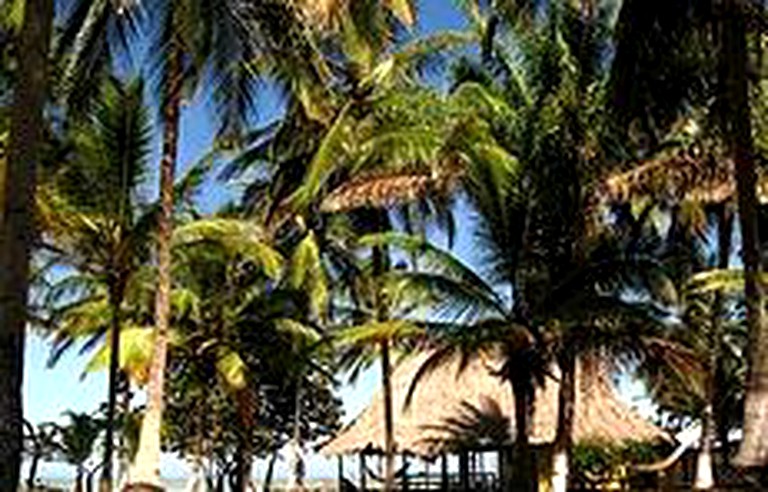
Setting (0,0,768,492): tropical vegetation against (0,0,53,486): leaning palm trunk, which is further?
(0,0,768,492): tropical vegetation

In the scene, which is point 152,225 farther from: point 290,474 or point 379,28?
point 290,474

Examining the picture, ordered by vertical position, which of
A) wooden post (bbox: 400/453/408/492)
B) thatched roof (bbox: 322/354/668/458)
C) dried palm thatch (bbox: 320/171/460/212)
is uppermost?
dried palm thatch (bbox: 320/171/460/212)

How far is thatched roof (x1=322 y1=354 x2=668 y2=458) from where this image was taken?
92.6 feet

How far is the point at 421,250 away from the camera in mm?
21859

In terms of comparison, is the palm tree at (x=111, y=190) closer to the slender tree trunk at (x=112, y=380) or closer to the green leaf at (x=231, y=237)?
the slender tree trunk at (x=112, y=380)

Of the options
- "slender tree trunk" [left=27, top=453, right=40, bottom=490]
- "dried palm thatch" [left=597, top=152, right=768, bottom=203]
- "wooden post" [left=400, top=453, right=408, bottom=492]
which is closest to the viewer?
"dried palm thatch" [left=597, top=152, right=768, bottom=203]

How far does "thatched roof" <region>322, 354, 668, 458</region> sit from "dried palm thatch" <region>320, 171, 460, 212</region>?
4780 mm

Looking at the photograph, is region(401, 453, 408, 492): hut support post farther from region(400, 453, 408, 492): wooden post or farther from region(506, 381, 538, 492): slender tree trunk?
region(506, 381, 538, 492): slender tree trunk

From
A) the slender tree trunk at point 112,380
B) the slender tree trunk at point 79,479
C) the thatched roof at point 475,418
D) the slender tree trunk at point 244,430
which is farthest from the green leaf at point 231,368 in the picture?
the slender tree trunk at point 79,479

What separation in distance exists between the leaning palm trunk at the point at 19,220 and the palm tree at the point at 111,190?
9.26 m

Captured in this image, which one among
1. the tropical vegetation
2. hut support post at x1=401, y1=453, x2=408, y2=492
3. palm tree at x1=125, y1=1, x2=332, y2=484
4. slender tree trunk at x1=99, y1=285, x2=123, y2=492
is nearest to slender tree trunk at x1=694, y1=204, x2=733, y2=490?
the tropical vegetation

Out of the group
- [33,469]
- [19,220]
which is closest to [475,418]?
[19,220]

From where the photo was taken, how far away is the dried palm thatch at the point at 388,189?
76.6ft

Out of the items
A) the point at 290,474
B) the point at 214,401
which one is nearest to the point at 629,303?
the point at 290,474
